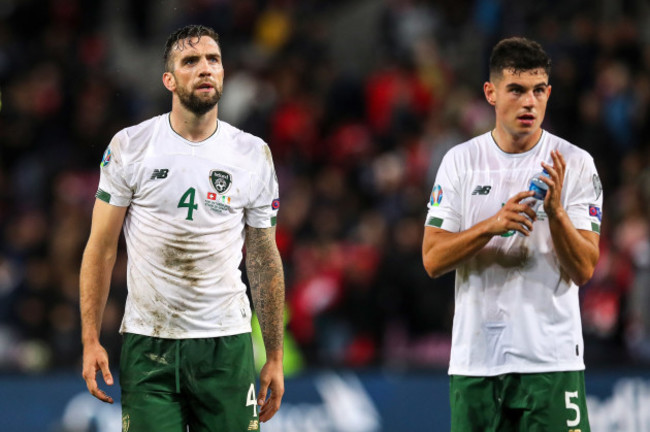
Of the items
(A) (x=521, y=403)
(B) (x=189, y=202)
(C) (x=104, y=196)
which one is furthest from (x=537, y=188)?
(C) (x=104, y=196)

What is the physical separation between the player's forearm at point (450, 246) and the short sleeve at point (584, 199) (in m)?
0.48

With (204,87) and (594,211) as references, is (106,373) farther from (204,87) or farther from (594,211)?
(594,211)

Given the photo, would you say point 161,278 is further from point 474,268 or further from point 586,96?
point 586,96

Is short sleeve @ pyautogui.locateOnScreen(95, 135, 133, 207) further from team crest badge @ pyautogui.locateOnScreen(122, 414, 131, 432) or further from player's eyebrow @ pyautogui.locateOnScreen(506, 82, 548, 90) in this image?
player's eyebrow @ pyautogui.locateOnScreen(506, 82, 548, 90)

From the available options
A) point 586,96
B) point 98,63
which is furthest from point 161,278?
point 98,63

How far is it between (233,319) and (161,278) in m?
0.40

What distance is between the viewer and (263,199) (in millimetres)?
5266

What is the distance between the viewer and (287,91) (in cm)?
1274

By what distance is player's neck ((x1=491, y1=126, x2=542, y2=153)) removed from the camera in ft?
17.2

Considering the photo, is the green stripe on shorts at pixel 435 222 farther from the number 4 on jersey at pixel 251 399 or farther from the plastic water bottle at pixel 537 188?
the number 4 on jersey at pixel 251 399

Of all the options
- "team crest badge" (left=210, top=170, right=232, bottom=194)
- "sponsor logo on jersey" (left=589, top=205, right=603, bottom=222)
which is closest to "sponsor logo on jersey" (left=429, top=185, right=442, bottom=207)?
"sponsor logo on jersey" (left=589, top=205, right=603, bottom=222)

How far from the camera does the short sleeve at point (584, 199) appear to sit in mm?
5105

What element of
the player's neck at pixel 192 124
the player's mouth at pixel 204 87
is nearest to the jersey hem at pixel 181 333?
the player's neck at pixel 192 124

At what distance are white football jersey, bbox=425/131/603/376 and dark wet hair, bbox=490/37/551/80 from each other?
0.37 metres
